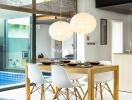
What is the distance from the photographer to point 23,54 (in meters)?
7.38

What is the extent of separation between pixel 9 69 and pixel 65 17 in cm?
254

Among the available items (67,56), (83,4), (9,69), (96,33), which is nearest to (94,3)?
(83,4)

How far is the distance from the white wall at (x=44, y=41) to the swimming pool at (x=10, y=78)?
16.9ft

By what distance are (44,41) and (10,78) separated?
5689 millimetres

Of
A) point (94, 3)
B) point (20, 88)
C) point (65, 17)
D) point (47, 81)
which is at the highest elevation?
point (94, 3)

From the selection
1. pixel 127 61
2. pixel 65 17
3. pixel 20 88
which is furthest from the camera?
pixel 65 17

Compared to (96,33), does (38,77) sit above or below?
below

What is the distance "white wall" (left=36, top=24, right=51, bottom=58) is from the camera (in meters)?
12.5

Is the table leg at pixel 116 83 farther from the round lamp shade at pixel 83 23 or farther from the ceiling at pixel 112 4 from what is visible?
the ceiling at pixel 112 4

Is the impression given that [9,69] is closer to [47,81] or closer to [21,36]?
[21,36]

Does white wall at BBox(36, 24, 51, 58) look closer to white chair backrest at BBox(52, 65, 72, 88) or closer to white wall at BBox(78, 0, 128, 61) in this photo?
white wall at BBox(78, 0, 128, 61)

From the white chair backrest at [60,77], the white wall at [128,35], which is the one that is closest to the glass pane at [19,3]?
the white chair backrest at [60,77]

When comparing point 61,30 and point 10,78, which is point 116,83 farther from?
point 10,78

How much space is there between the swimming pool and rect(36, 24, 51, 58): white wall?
515cm
